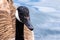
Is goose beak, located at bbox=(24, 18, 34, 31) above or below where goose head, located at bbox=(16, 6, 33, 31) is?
below

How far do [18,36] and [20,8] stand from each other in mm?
652

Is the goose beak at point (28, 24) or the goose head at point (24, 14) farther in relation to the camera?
the goose head at point (24, 14)

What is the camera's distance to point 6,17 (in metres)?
6.06

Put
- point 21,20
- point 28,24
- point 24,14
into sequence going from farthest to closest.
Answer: point 21,20
point 24,14
point 28,24

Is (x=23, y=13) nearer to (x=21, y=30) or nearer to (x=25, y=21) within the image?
(x=25, y=21)

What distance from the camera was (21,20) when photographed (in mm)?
5871

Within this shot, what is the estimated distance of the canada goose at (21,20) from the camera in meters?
5.60

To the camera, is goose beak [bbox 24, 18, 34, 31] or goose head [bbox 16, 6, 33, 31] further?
goose head [bbox 16, 6, 33, 31]

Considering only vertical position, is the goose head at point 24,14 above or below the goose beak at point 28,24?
above

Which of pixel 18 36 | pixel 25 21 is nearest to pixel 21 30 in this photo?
pixel 18 36

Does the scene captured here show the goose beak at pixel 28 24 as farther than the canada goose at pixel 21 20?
No

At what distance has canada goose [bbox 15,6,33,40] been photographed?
5.60 m

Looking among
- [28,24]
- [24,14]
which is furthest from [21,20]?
[28,24]

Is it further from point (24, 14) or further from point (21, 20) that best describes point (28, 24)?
point (21, 20)
